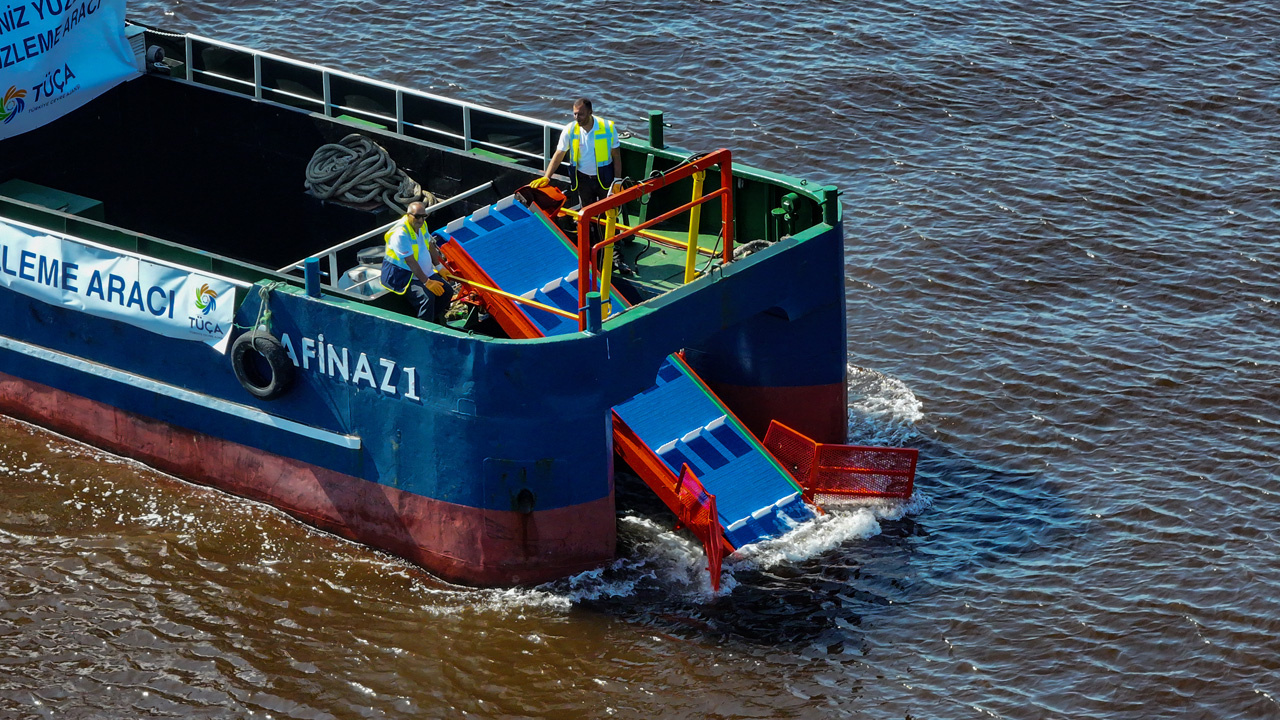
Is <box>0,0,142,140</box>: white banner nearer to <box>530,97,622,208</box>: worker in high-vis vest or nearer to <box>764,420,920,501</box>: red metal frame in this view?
<box>530,97,622,208</box>: worker in high-vis vest

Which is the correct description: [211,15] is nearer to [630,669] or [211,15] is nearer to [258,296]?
[258,296]

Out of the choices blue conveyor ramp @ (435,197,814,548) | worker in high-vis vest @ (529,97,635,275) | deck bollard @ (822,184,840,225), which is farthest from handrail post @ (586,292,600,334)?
deck bollard @ (822,184,840,225)

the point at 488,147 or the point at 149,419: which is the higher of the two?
the point at 488,147

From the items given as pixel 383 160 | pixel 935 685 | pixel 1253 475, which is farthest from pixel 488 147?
pixel 1253 475

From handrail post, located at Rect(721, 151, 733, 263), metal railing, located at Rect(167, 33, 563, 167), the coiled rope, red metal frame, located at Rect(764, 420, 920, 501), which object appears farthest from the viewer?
the coiled rope

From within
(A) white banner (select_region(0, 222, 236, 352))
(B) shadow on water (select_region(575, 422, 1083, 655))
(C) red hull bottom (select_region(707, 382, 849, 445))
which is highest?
(A) white banner (select_region(0, 222, 236, 352))

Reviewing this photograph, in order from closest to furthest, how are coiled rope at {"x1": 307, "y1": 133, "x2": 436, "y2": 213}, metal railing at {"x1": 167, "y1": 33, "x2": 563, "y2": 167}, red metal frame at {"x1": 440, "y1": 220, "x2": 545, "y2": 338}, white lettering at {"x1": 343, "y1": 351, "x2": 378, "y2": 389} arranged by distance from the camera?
white lettering at {"x1": 343, "y1": 351, "x2": 378, "y2": 389}, red metal frame at {"x1": 440, "y1": 220, "x2": 545, "y2": 338}, metal railing at {"x1": 167, "y1": 33, "x2": 563, "y2": 167}, coiled rope at {"x1": 307, "y1": 133, "x2": 436, "y2": 213}

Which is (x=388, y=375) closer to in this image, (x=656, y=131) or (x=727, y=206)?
(x=727, y=206)
